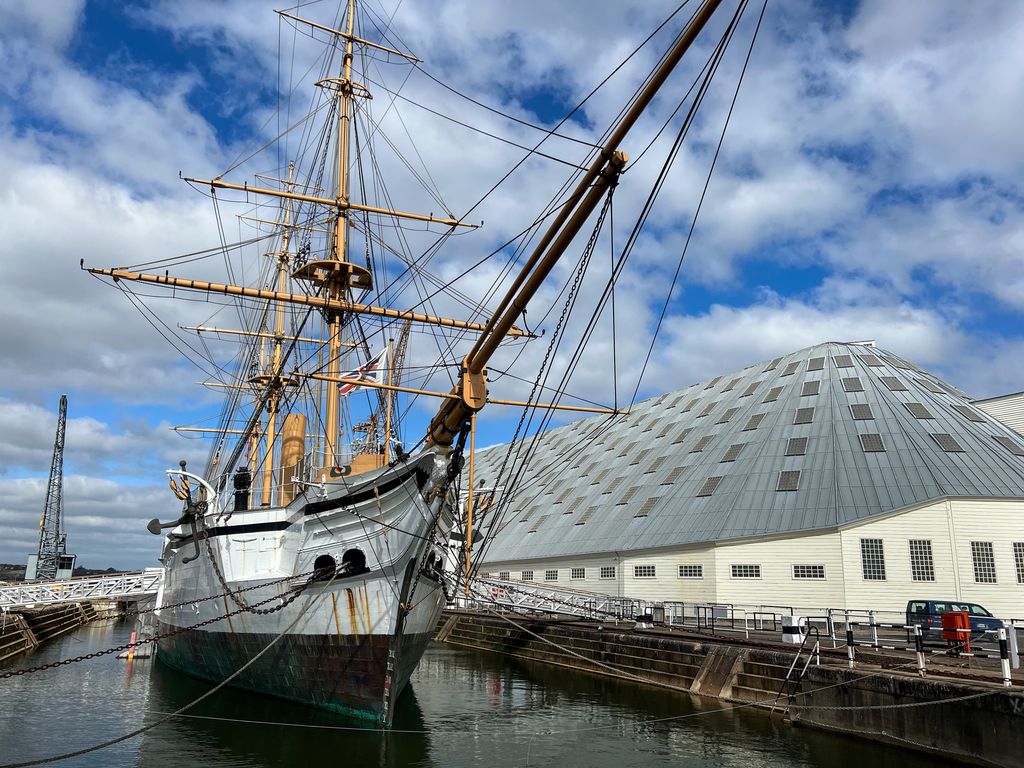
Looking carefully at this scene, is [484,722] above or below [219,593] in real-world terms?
below

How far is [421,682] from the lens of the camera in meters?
28.2

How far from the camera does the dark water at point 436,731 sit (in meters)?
16.2

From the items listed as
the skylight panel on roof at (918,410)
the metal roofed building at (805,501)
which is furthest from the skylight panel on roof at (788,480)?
the skylight panel on roof at (918,410)

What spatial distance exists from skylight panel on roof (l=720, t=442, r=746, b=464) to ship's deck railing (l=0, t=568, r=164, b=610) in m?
30.1

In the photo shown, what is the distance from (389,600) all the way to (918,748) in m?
12.0

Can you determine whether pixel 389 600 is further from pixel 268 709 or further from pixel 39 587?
pixel 39 587

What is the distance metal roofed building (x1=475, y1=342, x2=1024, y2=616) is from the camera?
32.7m

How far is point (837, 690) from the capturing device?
1830cm

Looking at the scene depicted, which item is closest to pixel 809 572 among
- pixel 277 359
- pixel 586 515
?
pixel 586 515

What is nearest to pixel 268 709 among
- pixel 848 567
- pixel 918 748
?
pixel 918 748

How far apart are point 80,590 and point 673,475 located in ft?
123

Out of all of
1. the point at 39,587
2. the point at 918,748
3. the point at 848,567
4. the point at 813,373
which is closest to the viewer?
the point at 918,748

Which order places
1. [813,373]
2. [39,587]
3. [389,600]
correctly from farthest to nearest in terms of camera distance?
1. [813,373]
2. [39,587]
3. [389,600]

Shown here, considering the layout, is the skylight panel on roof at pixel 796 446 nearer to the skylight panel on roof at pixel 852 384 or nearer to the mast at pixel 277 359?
the skylight panel on roof at pixel 852 384
